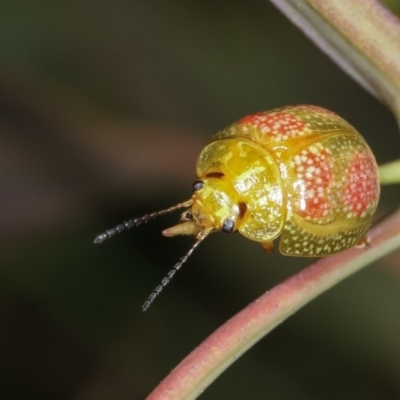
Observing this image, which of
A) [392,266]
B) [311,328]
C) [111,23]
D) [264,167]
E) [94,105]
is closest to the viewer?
[264,167]

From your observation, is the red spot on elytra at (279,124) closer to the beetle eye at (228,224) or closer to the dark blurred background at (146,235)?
the beetle eye at (228,224)

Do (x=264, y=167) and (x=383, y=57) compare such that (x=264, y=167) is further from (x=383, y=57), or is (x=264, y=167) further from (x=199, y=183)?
(x=383, y=57)

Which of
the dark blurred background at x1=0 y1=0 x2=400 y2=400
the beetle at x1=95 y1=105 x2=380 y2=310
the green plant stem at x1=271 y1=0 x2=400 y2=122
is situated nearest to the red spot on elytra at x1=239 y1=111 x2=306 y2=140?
the beetle at x1=95 y1=105 x2=380 y2=310

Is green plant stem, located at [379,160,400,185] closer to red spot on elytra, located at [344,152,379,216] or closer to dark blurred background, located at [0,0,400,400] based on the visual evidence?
red spot on elytra, located at [344,152,379,216]

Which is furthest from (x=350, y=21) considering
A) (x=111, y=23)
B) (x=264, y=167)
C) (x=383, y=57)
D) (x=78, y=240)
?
(x=111, y=23)

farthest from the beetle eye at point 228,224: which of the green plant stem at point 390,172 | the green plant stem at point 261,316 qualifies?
the green plant stem at point 390,172

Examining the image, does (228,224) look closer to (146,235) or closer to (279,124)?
(279,124)
